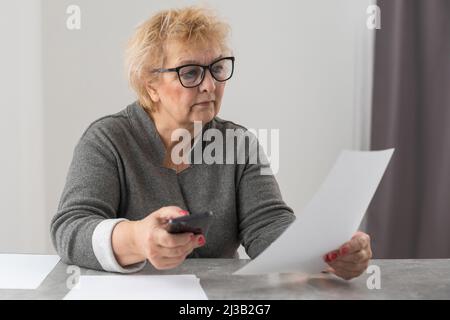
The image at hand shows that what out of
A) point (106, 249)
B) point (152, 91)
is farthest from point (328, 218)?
point (152, 91)

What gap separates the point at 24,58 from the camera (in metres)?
3.06

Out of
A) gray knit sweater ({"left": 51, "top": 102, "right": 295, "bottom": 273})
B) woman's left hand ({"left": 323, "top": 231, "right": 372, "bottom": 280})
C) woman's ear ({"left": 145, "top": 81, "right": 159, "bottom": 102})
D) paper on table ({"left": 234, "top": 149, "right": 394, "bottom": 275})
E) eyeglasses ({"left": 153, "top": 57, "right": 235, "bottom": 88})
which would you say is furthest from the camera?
woman's ear ({"left": 145, "top": 81, "right": 159, "bottom": 102})

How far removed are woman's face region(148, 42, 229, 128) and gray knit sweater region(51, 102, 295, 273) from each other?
0.07 metres

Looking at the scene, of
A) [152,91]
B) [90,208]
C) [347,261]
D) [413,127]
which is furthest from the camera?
[413,127]

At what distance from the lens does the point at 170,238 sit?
113cm

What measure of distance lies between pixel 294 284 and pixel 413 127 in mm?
2131

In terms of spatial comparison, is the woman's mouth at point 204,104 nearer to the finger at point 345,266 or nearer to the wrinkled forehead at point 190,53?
the wrinkled forehead at point 190,53

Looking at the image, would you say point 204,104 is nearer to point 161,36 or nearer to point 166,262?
point 161,36

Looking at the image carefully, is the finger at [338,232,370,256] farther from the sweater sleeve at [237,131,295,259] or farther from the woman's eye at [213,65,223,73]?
the woman's eye at [213,65,223,73]

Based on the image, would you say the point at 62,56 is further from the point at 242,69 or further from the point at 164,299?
the point at 164,299

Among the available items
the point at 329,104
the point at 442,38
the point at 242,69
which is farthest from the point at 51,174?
the point at 442,38

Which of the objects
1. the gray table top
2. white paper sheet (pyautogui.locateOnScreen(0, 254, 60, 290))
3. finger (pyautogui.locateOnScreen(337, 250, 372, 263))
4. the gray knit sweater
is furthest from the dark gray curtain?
white paper sheet (pyautogui.locateOnScreen(0, 254, 60, 290))

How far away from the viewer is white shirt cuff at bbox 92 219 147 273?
4.05 ft

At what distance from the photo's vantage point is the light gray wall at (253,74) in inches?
122
